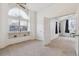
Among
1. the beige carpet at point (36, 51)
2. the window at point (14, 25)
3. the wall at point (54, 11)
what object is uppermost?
the wall at point (54, 11)

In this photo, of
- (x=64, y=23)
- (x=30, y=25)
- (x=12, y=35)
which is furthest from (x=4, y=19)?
(x=64, y=23)

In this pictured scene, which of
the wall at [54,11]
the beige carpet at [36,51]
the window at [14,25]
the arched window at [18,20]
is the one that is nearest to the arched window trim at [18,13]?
the arched window at [18,20]

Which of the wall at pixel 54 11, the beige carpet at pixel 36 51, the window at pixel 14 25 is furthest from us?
the window at pixel 14 25

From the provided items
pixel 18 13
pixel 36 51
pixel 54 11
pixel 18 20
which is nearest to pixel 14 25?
pixel 18 20

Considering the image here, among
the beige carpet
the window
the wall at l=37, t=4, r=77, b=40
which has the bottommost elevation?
the beige carpet

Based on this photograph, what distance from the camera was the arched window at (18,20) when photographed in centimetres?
560

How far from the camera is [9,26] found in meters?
5.37

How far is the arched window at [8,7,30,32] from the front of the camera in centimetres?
560

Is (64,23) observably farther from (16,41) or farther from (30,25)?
(16,41)

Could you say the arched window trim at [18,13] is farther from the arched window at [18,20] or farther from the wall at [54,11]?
the wall at [54,11]

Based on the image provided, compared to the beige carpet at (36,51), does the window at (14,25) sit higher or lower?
higher

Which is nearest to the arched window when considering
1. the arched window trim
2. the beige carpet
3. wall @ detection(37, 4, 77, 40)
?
the arched window trim

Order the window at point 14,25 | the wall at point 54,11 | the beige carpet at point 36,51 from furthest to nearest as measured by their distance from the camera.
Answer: the window at point 14,25 → the wall at point 54,11 → the beige carpet at point 36,51

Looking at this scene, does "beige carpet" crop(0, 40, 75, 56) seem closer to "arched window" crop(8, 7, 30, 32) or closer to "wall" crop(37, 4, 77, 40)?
"arched window" crop(8, 7, 30, 32)
